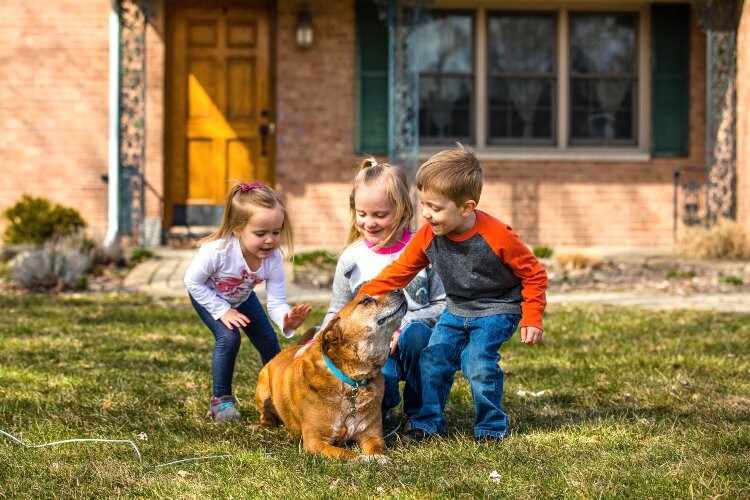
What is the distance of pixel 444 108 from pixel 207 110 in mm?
3062

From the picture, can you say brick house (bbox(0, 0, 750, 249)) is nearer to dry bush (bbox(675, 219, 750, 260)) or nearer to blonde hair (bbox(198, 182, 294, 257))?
dry bush (bbox(675, 219, 750, 260))

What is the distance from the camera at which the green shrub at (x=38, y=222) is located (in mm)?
12070

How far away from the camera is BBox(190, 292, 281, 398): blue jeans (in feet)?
15.6

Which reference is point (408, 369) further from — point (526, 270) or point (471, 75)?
point (471, 75)

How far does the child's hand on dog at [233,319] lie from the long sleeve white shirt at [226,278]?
3 centimetres

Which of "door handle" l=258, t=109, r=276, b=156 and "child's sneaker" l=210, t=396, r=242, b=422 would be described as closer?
"child's sneaker" l=210, t=396, r=242, b=422

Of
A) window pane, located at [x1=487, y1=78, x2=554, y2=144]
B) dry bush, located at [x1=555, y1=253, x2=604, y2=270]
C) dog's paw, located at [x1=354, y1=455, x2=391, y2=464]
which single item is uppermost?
window pane, located at [x1=487, y1=78, x2=554, y2=144]

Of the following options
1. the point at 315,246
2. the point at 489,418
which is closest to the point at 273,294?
the point at 489,418

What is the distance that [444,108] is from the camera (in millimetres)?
13977

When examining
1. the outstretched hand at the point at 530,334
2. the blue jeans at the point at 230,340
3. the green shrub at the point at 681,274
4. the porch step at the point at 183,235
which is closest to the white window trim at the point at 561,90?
the porch step at the point at 183,235

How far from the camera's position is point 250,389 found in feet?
17.3

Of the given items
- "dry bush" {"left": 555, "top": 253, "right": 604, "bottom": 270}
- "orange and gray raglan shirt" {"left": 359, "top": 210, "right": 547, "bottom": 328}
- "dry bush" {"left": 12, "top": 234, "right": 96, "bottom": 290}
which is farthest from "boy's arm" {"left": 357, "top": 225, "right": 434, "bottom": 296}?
"dry bush" {"left": 555, "top": 253, "right": 604, "bottom": 270}

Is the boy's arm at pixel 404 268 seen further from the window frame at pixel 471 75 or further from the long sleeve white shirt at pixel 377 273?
the window frame at pixel 471 75

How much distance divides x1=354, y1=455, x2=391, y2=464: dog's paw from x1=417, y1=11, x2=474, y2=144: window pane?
10.3m
